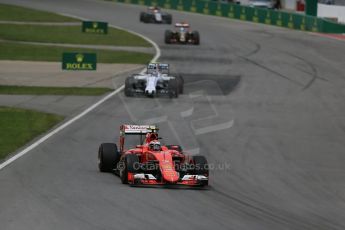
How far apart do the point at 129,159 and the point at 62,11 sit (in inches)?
2481

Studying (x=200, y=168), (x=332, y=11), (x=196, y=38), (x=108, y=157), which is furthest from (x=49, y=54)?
(x=200, y=168)

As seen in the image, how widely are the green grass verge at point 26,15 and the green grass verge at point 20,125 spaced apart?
41.6m

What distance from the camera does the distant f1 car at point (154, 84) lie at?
36406mm

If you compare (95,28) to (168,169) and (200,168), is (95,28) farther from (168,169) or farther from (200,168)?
(168,169)

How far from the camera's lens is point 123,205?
687 inches

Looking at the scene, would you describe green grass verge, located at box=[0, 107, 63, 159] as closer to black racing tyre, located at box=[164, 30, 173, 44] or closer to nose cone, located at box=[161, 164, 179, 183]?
nose cone, located at box=[161, 164, 179, 183]

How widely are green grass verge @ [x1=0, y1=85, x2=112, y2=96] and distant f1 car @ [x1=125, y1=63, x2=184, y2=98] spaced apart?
4.92 ft

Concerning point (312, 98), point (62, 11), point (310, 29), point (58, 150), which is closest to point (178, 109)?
point (312, 98)

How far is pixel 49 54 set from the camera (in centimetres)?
5178

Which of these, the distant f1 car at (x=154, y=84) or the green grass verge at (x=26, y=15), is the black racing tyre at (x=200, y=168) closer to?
the distant f1 car at (x=154, y=84)

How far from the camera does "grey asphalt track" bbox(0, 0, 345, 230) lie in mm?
16719

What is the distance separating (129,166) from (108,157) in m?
1.56

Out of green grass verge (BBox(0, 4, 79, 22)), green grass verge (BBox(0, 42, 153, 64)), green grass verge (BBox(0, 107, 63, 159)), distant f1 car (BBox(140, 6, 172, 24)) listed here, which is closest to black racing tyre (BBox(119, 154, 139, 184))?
green grass verge (BBox(0, 107, 63, 159))

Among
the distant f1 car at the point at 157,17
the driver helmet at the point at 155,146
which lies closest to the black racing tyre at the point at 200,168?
the driver helmet at the point at 155,146
